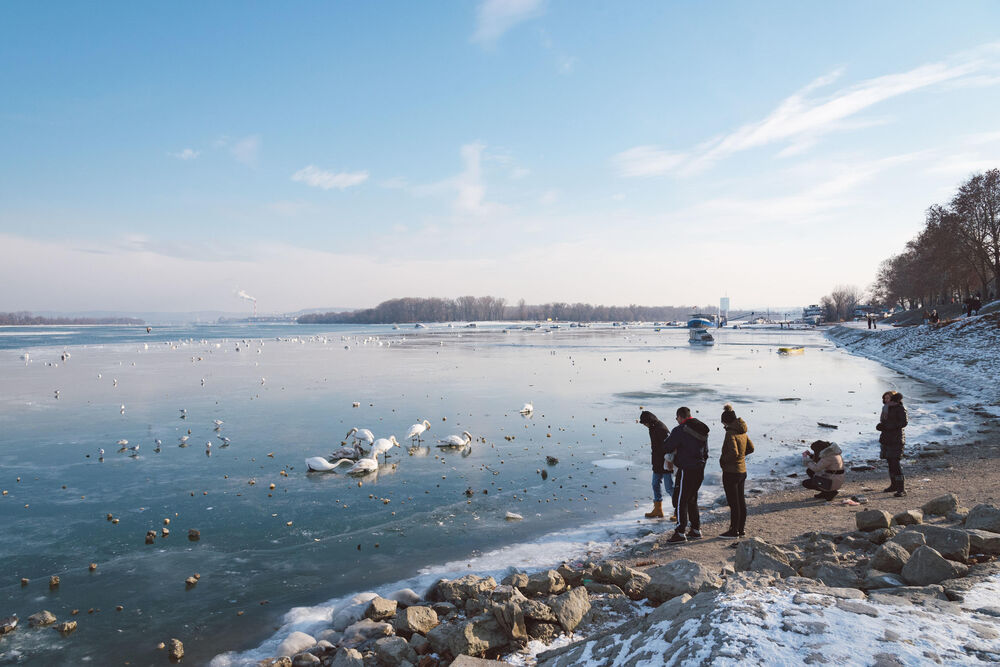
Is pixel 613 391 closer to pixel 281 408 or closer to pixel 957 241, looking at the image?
pixel 281 408

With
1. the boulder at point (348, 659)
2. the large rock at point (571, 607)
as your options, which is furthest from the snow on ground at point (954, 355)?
the boulder at point (348, 659)

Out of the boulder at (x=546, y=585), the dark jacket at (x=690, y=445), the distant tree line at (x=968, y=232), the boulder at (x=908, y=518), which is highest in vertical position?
the distant tree line at (x=968, y=232)

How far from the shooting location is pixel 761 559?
6.18 metres

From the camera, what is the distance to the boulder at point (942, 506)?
807 centimetres

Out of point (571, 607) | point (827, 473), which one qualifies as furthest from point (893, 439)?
point (571, 607)

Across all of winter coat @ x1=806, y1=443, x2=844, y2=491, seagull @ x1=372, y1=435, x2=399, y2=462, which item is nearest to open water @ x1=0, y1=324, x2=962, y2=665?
seagull @ x1=372, y1=435, x2=399, y2=462

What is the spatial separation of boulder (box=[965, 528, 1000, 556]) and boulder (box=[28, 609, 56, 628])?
10814 millimetres

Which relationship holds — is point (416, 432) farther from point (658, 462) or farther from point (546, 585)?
point (546, 585)

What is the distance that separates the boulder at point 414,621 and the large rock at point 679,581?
2492 mm

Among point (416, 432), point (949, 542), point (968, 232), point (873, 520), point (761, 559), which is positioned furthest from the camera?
point (968, 232)

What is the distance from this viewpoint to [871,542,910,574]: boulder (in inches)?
227

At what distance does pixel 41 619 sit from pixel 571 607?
6.37 meters

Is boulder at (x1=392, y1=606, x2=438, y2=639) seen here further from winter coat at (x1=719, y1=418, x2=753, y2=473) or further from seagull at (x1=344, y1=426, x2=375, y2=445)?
seagull at (x1=344, y1=426, x2=375, y2=445)

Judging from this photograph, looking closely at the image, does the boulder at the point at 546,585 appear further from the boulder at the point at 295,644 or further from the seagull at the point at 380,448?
the seagull at the point at 380,448
